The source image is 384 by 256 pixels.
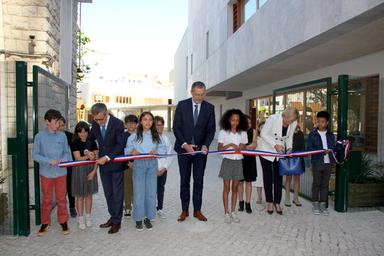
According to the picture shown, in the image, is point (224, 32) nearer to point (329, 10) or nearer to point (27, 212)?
point (329, 10)

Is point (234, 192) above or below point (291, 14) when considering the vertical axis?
below

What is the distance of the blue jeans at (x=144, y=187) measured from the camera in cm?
486

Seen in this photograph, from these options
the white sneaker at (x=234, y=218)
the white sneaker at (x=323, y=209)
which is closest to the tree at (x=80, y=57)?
the white sneaker at (x=234, y=218)

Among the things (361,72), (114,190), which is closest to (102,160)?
(114,190)

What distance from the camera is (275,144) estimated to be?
5723 millimetres

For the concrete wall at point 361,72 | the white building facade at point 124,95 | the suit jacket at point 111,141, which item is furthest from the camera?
the white building facade at point 124,95

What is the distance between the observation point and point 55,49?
923 cm

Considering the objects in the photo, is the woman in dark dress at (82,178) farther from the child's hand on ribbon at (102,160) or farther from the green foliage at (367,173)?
the green foliage at (367,173)

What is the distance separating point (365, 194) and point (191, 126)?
3265 mm

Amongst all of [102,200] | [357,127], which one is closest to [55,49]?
[102,200]

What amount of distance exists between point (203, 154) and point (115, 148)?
129 centimetres

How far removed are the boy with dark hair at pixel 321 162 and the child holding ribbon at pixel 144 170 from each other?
102 inches

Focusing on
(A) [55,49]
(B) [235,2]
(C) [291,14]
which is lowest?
(A) [55,49]

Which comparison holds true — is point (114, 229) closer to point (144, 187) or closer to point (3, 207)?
point (144, 187)
